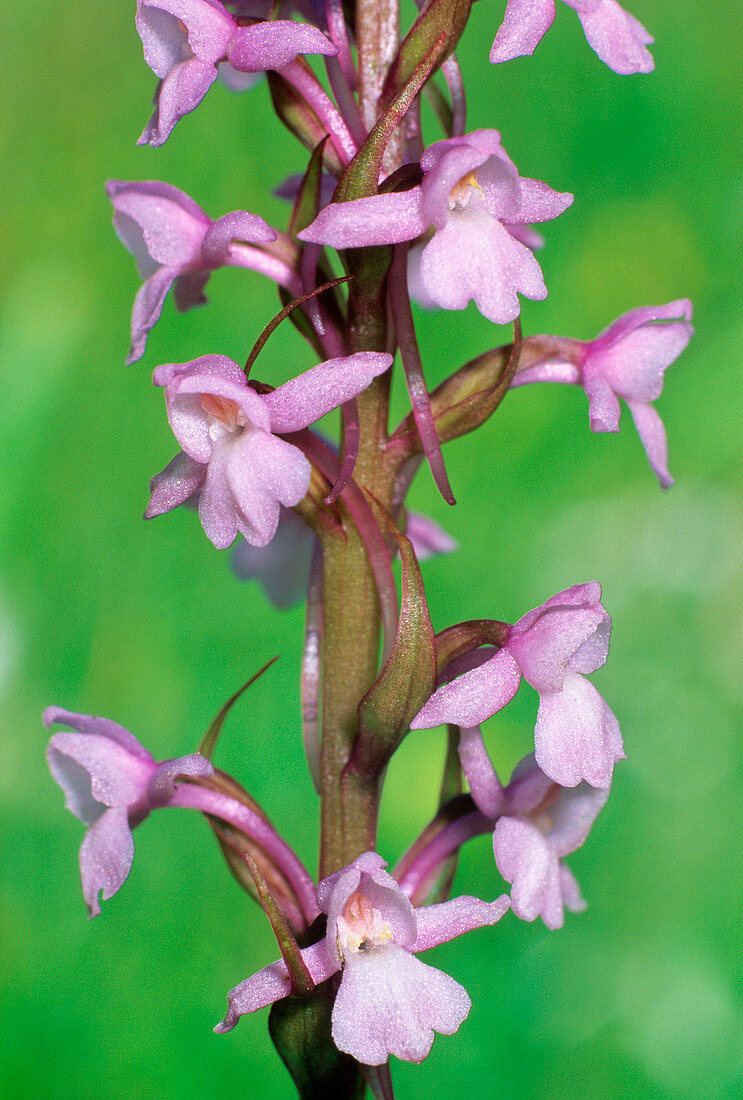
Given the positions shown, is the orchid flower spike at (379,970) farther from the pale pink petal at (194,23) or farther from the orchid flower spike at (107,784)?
the pale pink petal at (194,23)

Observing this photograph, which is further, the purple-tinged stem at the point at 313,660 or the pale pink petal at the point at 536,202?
the purple-tinged stem at the point at 313,660

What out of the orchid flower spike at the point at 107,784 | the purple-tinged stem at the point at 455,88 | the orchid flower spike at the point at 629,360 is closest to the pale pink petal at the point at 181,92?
the purple-tinged stem at the point at 455,88

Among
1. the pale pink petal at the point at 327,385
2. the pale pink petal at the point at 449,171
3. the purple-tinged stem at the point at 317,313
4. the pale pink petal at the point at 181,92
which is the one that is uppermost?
the pale pink petal at the point at 181,92

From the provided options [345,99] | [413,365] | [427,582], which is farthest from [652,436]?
[427,582]

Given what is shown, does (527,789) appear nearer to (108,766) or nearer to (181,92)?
(108,766)

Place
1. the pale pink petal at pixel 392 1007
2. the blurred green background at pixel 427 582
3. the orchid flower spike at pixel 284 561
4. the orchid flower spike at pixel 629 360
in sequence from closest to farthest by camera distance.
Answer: the pale pink petal at pixel 392 1007, the orchid flower spike at pixel 629 360, the orchid flower spike at pixel 284 561, the blurred green background at pixel 427 582

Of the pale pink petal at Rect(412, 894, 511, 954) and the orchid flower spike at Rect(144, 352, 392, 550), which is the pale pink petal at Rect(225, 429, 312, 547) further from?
the pale pink petal at Rect(412, 894, 511, 954)
